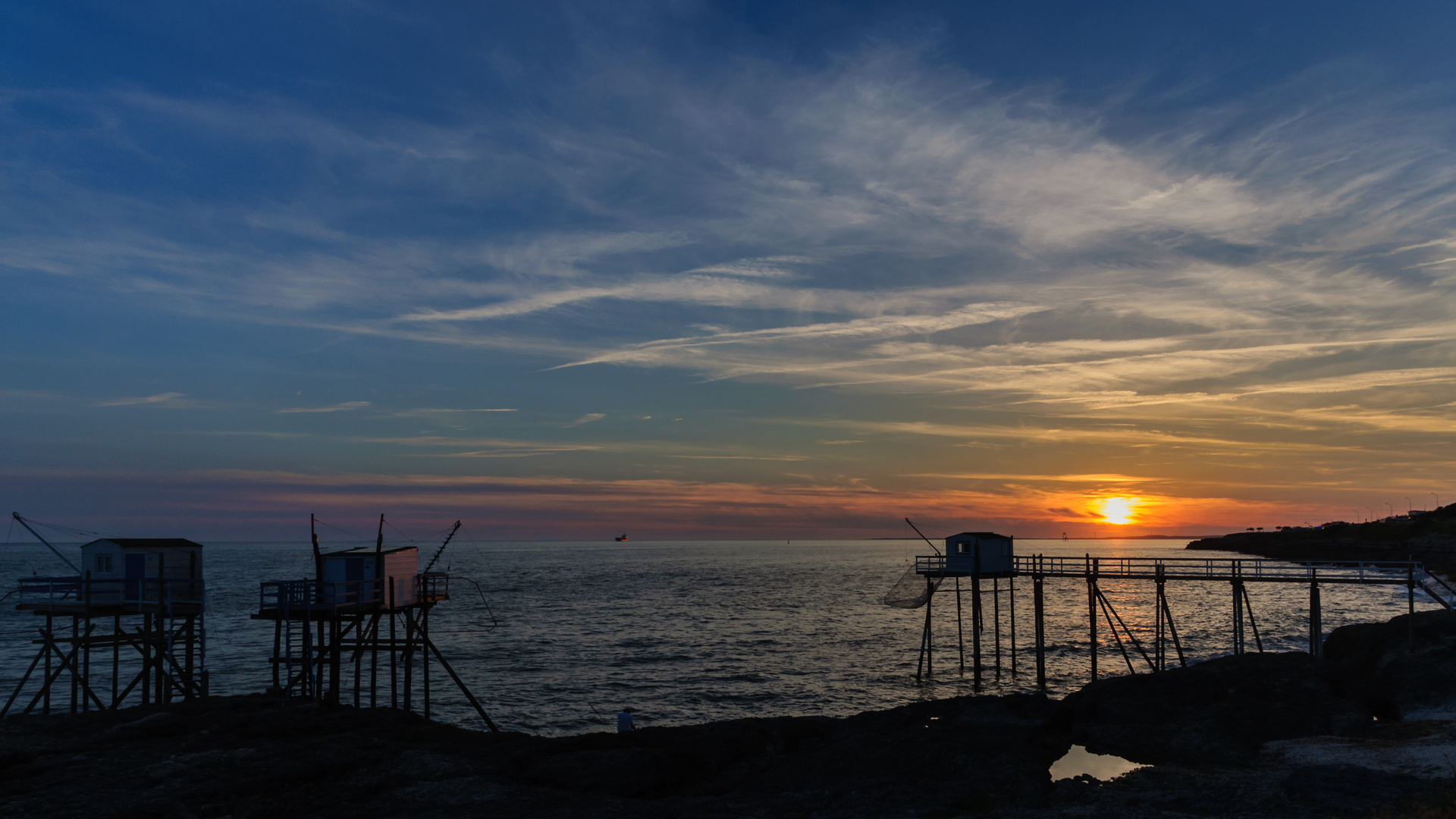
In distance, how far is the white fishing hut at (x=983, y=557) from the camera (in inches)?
1989

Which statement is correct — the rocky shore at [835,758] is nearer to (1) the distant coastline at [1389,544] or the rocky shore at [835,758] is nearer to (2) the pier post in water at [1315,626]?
(2) the pier post in water at [1315,626]

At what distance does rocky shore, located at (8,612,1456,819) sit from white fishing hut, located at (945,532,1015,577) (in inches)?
748

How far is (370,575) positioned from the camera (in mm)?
36219

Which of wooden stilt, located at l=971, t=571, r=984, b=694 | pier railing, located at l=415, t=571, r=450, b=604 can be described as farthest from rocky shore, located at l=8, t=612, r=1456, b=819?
wooden stilt, located at l=971, t=571, r=984, b=694

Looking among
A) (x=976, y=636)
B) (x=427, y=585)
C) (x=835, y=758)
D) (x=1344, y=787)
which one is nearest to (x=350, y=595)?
(x=427, y=585)

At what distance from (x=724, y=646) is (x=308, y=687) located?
35.1 metres

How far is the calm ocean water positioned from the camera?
46344 millimetres

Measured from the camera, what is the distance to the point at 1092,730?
27.2 m

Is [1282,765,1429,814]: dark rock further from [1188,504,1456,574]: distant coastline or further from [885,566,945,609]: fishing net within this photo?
[1188,504,1456,574]: distant coastline

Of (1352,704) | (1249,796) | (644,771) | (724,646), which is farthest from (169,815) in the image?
(724,646)

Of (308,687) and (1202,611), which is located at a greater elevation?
(308,687)

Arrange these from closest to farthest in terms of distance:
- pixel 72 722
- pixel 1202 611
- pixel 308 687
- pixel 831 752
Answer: pixel 831 752, pixel 72 722, pixel 308 687, pixel 1202 611

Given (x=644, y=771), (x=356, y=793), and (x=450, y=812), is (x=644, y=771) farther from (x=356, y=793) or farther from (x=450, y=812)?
(x=356, y=793)

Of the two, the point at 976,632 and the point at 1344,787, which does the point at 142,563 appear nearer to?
the point at 976,632
